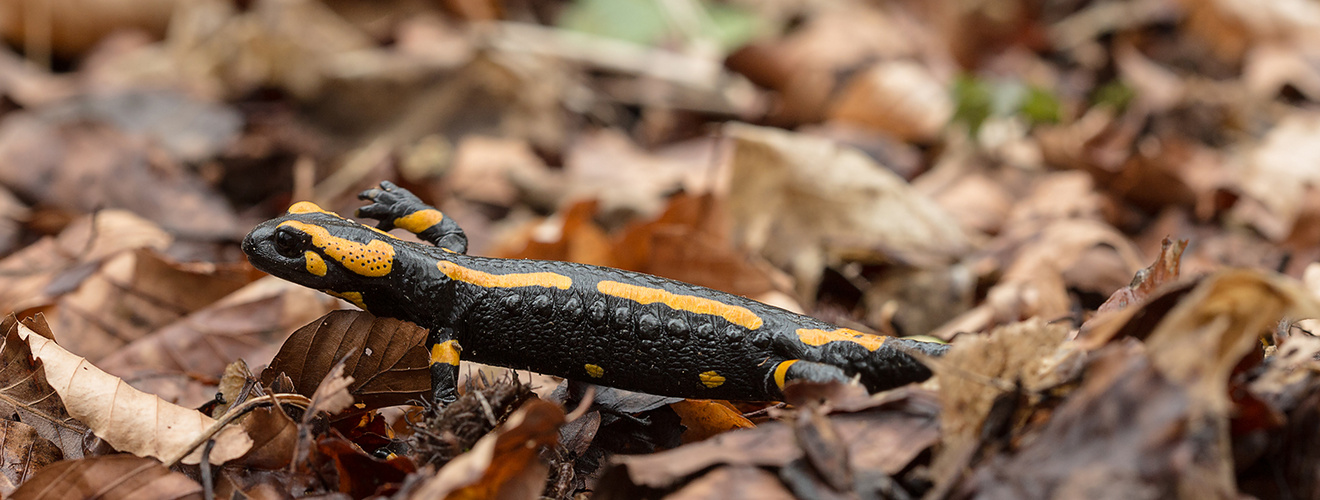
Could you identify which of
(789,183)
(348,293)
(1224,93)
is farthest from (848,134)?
(348,293)

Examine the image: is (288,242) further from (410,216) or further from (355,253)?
(410,216)

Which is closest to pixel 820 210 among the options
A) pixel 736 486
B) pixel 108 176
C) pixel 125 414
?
pixel 736 486

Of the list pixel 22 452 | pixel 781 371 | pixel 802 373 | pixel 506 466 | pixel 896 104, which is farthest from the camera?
pixel 896 104

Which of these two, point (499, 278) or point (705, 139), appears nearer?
point (499, 278)

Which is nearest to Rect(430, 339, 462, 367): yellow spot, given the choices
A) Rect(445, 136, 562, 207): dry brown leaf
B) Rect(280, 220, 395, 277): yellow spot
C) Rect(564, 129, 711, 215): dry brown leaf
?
Rect(280, 220, 395, 277): yellow spot

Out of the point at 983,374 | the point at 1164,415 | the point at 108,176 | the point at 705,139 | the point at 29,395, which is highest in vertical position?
the point at 1164,415

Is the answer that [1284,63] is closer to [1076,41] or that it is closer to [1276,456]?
[1076,41]

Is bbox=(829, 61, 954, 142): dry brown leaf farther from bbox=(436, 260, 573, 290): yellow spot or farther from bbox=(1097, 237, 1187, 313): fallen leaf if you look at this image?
bbox=(436, 260, 573, 290): yellow spot
